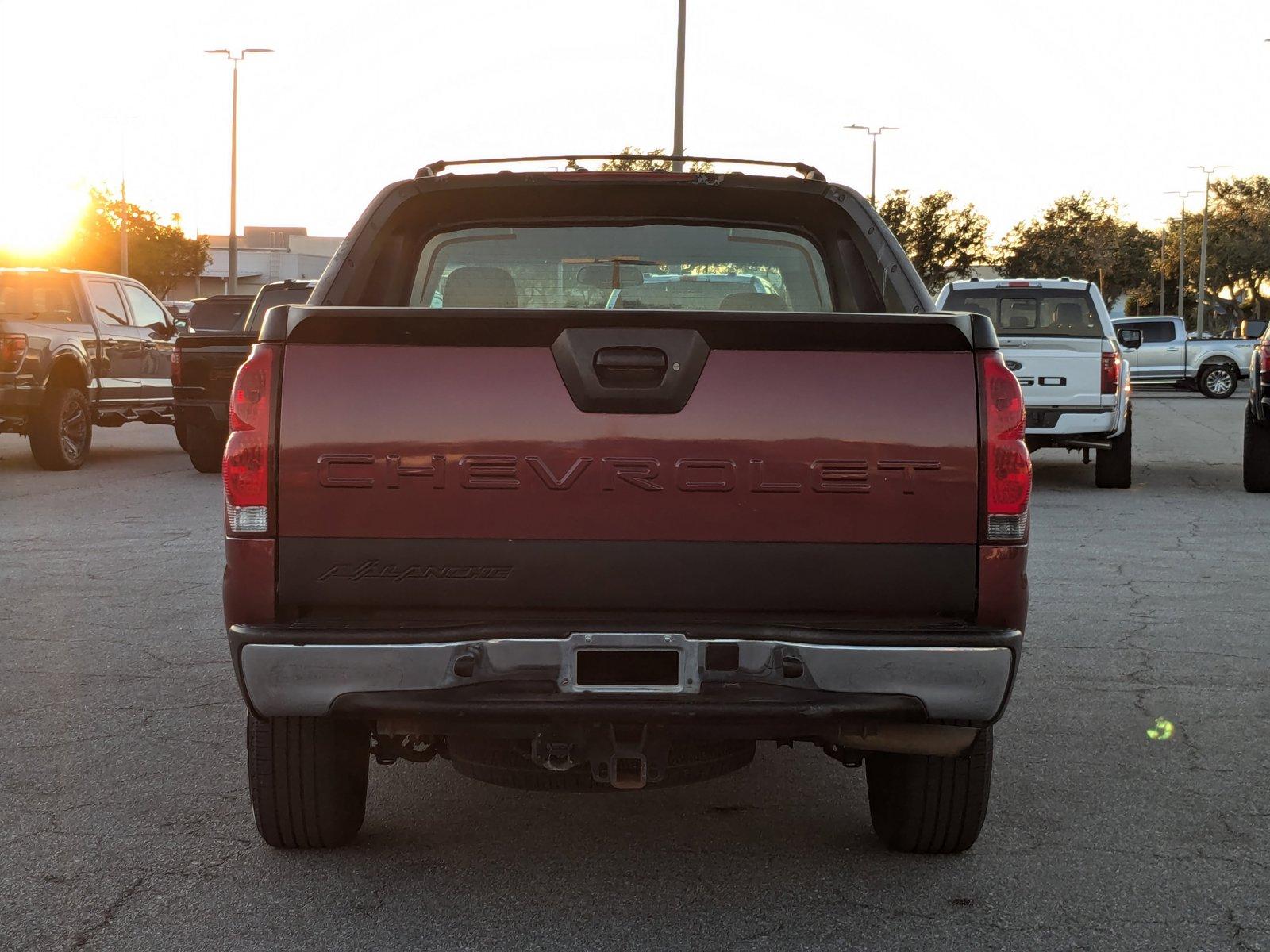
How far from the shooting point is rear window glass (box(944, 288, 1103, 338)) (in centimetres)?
1459

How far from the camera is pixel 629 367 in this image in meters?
3.45

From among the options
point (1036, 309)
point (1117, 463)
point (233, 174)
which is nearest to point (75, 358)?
point (1036, 309)

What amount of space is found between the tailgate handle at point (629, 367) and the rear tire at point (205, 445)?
12.4 metres

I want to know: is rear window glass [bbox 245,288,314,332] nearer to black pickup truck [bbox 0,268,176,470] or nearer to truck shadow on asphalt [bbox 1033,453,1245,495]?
black pickup truck [bbox 0,268,176,470]

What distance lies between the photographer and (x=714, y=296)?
16.0 ft

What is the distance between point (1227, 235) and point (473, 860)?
84.6 m

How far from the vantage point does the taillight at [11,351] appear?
46.8 feet

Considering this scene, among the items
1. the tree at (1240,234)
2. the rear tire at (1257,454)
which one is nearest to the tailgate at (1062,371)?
the rear tire at (1257,454)

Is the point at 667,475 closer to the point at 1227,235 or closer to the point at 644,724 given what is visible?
the point at 644,724

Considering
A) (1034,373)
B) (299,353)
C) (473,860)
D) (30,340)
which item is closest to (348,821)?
(473,860)

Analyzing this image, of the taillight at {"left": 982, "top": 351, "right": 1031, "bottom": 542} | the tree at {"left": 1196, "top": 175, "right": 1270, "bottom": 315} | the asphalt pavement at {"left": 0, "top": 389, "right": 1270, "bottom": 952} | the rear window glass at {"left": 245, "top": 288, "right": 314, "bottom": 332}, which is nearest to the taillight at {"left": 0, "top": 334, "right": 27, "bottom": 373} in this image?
the rear window glass at {"left": 245, "top": 288, "right": 314, "bottom": 332}

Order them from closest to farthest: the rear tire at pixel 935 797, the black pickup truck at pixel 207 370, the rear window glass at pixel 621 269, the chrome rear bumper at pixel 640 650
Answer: the chrome rear bumper at pixel 640 650 < the rear tire at pixel 935 797 < the rear window glass at pixel 621 269 < the black pickup truck at pixel 207 370

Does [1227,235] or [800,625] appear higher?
[1227,235]

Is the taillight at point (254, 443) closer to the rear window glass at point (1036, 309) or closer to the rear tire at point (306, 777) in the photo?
the rear tire at point (306, 777)
